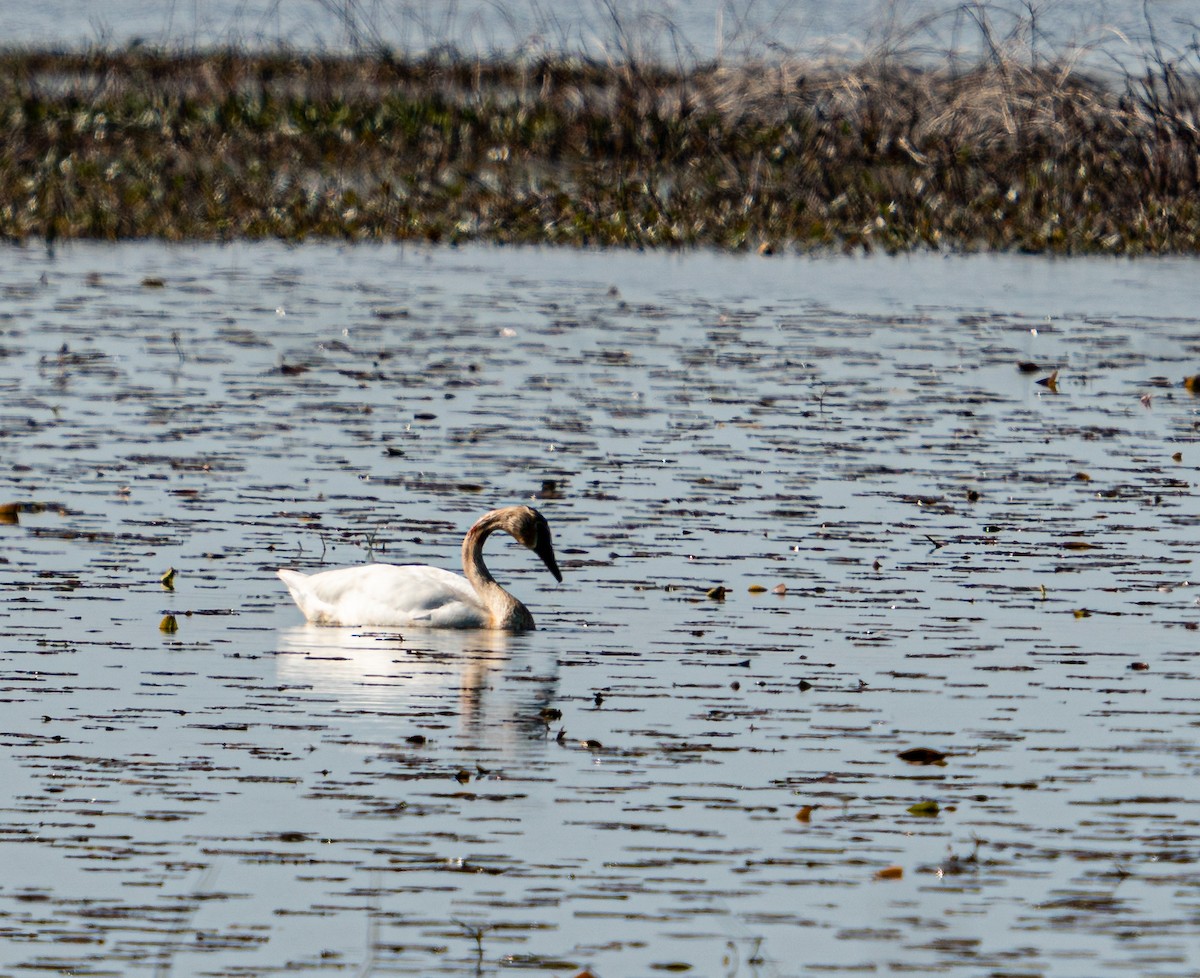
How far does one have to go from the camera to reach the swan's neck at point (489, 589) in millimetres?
12578

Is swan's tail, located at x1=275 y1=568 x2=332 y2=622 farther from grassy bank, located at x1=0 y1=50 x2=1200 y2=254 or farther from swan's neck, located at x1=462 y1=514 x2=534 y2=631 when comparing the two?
grassy bank, located at x1=0 y1=50 x2=1200 y2=254

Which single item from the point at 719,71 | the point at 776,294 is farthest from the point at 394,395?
the point at 719,71

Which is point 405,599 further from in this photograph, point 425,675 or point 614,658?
point 614,658

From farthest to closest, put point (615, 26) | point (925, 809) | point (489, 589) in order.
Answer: point (615, 26) → point (489, 589) → point (925, 809)

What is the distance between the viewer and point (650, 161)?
34.5 meters

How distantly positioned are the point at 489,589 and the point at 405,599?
1.35ft

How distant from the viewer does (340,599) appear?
1264 centimetres

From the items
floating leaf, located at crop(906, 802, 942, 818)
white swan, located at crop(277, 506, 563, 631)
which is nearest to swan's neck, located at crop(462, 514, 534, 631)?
white swan, located at crop(277, 506, 563, 631)

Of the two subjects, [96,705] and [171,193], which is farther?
[171,193]

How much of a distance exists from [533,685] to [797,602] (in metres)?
2.07

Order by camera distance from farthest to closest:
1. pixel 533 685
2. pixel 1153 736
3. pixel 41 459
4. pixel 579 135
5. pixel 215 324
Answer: pixel 579 135, pixel 215 324, pixel 41 459, pixel 533 685, pixel 1153 736

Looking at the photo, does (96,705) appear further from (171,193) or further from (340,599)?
(171,193)

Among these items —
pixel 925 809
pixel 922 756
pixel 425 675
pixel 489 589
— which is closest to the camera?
pixel 925 809

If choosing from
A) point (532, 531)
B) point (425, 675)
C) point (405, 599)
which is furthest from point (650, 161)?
point (425, 675)
